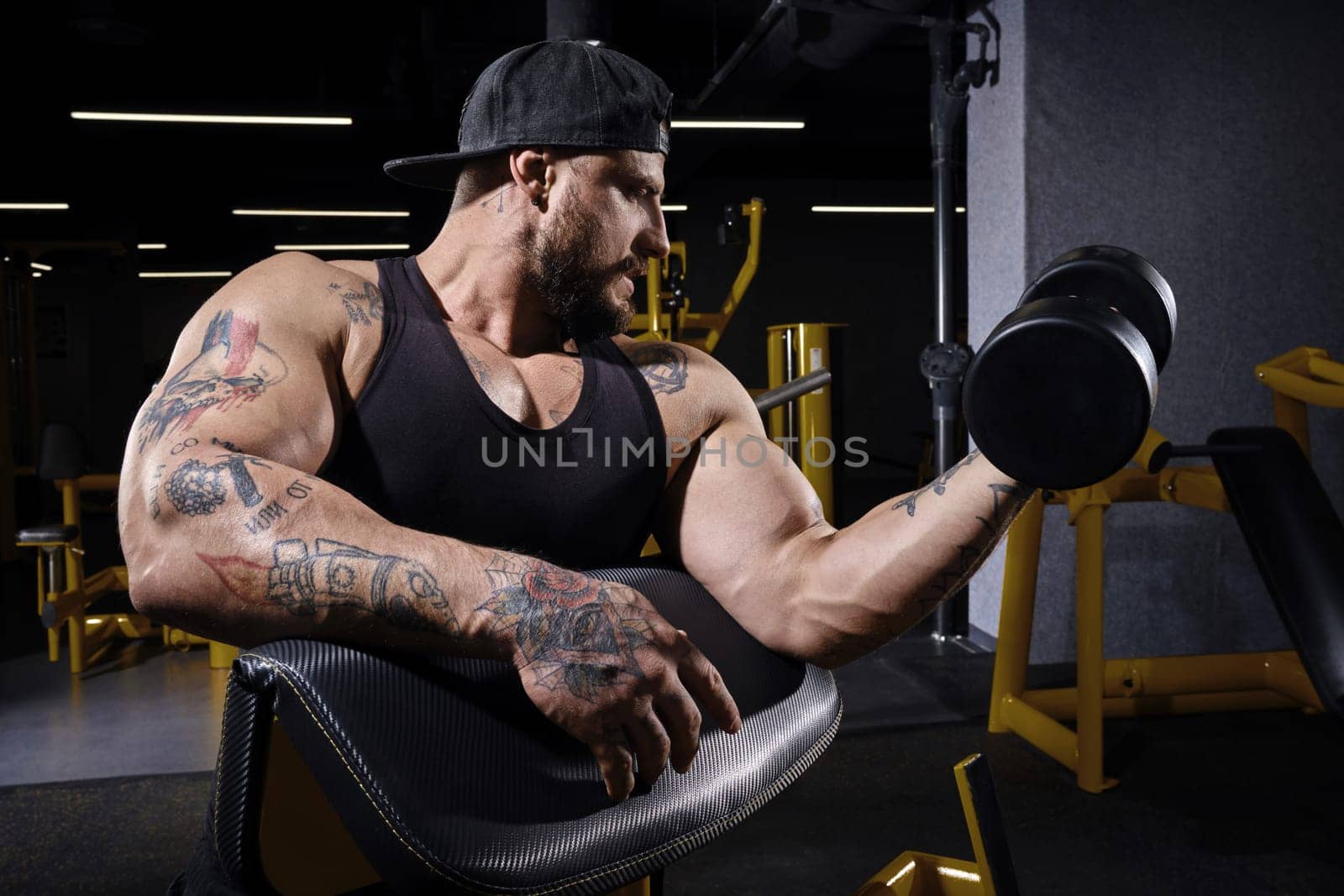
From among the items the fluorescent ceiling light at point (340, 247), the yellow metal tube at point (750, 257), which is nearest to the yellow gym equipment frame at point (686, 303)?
the yellow metal tube at point (750, 257)

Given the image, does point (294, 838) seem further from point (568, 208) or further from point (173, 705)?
point (173, 705)

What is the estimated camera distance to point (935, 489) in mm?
937

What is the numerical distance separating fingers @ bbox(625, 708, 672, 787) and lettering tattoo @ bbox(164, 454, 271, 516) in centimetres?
33

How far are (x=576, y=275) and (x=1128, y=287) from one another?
547 millimetres

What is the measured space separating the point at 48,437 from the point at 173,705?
46.6 inches

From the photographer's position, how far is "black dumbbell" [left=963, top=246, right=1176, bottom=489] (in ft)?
2.30

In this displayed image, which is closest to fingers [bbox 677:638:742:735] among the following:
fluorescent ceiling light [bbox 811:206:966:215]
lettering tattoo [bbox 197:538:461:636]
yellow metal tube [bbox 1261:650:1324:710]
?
lettering tattoo [bbox 197:538:461:636]

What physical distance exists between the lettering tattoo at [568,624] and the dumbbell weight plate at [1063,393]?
0.31 meters

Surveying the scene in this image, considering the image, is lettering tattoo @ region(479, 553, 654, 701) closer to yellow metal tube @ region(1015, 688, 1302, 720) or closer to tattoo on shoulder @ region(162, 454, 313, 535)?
tattoo on shoulder @ region(162, 454, 313, 535)

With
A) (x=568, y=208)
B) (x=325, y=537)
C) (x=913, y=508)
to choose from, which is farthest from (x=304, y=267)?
(x=913, y=508)

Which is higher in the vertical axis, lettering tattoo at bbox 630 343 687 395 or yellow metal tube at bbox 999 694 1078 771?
lettering tattoo at bbox 630 343 687 395

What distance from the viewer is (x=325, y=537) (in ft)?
2.27

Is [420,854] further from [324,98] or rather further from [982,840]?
[324,98]

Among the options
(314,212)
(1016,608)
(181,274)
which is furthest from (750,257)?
(181,274)
